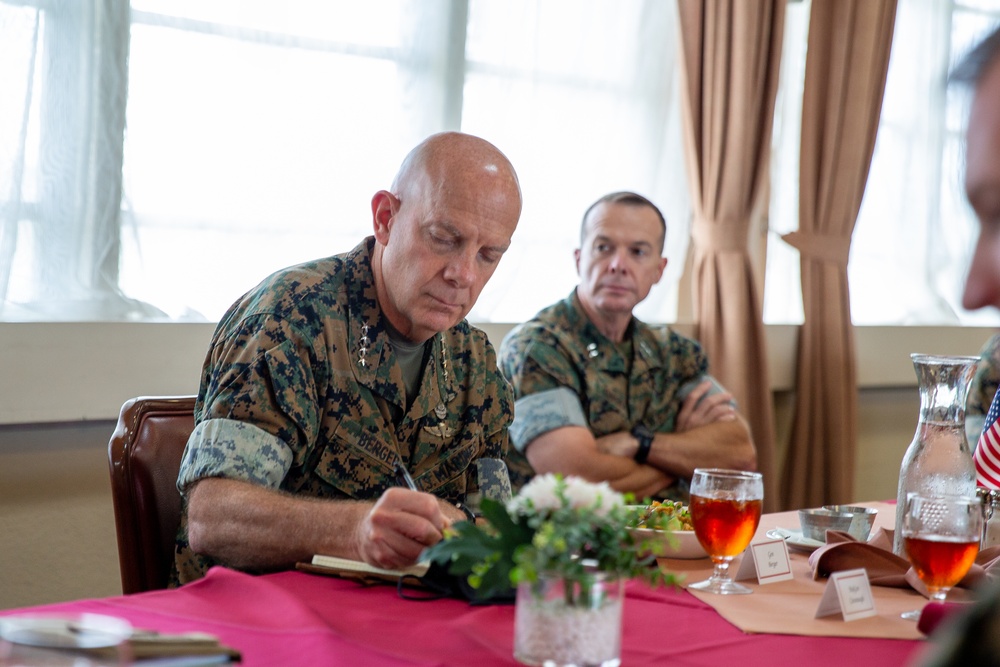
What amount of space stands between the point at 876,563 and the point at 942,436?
22 centimetres

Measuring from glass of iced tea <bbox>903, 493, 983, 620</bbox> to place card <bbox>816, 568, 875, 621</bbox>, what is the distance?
0.25 feet

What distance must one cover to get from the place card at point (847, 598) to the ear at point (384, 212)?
1119 millimetres

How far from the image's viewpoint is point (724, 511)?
1.38 meters

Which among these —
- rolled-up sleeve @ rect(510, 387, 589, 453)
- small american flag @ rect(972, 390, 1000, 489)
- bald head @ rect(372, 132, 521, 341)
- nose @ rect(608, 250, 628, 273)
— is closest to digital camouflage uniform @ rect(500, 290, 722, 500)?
rolled-up sleeve @ rect(510, 387, 589, 453)

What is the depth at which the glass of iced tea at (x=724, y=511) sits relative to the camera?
1.37 meters

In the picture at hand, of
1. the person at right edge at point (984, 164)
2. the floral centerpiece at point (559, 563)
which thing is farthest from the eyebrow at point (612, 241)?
the person at right edge at point (984, 164)

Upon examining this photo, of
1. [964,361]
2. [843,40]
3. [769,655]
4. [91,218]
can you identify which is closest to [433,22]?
[91,218]

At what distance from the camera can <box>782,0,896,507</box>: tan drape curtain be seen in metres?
4.17

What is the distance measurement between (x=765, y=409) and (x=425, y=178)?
2.34 m

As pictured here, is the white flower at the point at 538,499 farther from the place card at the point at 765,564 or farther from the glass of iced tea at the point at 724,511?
the place card at the point at 765,564

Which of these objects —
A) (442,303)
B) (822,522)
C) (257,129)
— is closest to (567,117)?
(257,129)

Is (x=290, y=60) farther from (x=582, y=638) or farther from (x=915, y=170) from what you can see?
(x=915, y=170)

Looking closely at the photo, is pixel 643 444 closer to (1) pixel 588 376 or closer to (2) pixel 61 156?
(1) pixel 588 376

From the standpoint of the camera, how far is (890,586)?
149 centimetres
